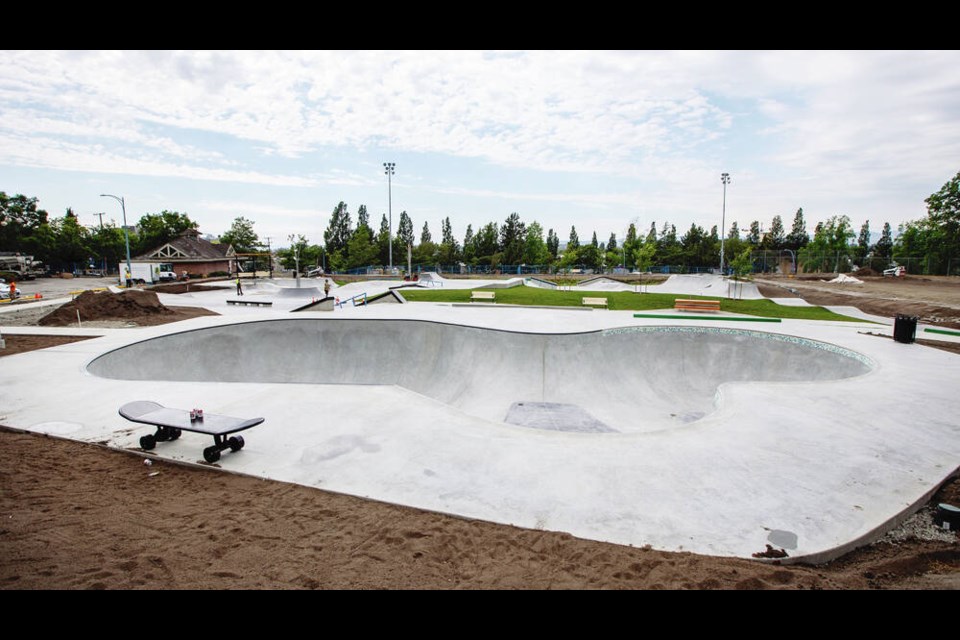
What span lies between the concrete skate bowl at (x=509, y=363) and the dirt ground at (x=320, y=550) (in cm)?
635

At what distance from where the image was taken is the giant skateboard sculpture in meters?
6.59

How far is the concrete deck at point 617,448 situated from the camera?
5250 millimetres

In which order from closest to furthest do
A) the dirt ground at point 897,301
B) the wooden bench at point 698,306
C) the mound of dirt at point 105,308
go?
the mound of dirt at point 105,308 → the dirt ground at point 897,301 → the wooden bench at point 698,306

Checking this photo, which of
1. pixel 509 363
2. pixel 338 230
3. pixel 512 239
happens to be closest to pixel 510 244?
pixel 512 239

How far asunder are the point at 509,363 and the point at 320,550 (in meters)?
9.81

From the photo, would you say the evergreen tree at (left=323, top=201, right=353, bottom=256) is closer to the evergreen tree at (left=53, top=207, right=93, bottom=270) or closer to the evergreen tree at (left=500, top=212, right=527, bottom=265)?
the evergreen tree at (left=500, top=212, right=527, bottom=265)

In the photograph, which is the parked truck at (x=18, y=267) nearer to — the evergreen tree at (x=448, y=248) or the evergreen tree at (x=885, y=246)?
the evergreen tree at (x=448, y=248)

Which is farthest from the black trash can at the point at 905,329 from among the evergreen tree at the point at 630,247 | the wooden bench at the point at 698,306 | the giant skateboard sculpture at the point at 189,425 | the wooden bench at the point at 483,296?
the evergreen tree at the point at 630,247

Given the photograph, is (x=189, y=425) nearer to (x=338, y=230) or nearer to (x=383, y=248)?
(x=383, y=248)

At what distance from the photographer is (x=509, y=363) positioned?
46.1 feet
